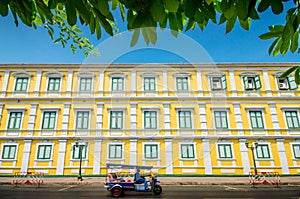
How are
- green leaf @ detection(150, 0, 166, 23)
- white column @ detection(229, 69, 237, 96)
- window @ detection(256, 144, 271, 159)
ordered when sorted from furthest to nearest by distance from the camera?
white column @ detection(229, 69, 237, 96) < window @ detection(256, 144, 271, 159) < green leaf @ detection(150, 0, 166, 23)

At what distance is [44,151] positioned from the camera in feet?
46.4

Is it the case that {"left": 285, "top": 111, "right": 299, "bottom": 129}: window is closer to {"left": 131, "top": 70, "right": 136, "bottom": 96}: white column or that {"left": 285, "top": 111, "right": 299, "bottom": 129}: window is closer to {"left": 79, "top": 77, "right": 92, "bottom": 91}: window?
{"left": 131, "top": 70, "right": 136, "bottom": 96}: white column

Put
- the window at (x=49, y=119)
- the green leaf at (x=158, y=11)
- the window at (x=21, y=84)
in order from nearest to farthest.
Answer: the green leaf at (x=158, y=11)
the window at (x=49, y=119)
the window at (x=21, y=84)

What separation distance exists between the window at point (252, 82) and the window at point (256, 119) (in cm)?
192

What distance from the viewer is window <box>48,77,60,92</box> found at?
1495 cm

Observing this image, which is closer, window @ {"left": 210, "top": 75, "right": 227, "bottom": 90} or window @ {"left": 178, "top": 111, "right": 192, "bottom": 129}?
window @ {"left": 178, "top": 111, "right": 192, "bottom": 129}

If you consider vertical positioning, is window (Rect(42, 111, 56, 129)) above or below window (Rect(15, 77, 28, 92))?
below

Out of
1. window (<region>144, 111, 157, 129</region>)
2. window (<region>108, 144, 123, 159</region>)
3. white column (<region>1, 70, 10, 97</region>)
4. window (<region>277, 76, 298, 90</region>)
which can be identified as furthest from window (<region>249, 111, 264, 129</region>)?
white column (<region>1, 70, 10, 97</region>)

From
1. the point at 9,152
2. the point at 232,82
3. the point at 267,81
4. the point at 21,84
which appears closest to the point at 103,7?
the point at 232,82

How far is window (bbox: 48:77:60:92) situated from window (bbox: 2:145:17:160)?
15.6ft

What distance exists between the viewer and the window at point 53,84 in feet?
49.1

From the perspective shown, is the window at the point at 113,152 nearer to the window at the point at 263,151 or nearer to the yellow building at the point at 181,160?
the yellow building at the point at 181,160

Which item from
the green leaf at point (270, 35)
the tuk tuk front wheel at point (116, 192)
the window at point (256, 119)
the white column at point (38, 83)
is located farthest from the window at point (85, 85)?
the window at point (256, 119)

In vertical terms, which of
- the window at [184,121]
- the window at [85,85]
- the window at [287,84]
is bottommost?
the window at [184,121]
